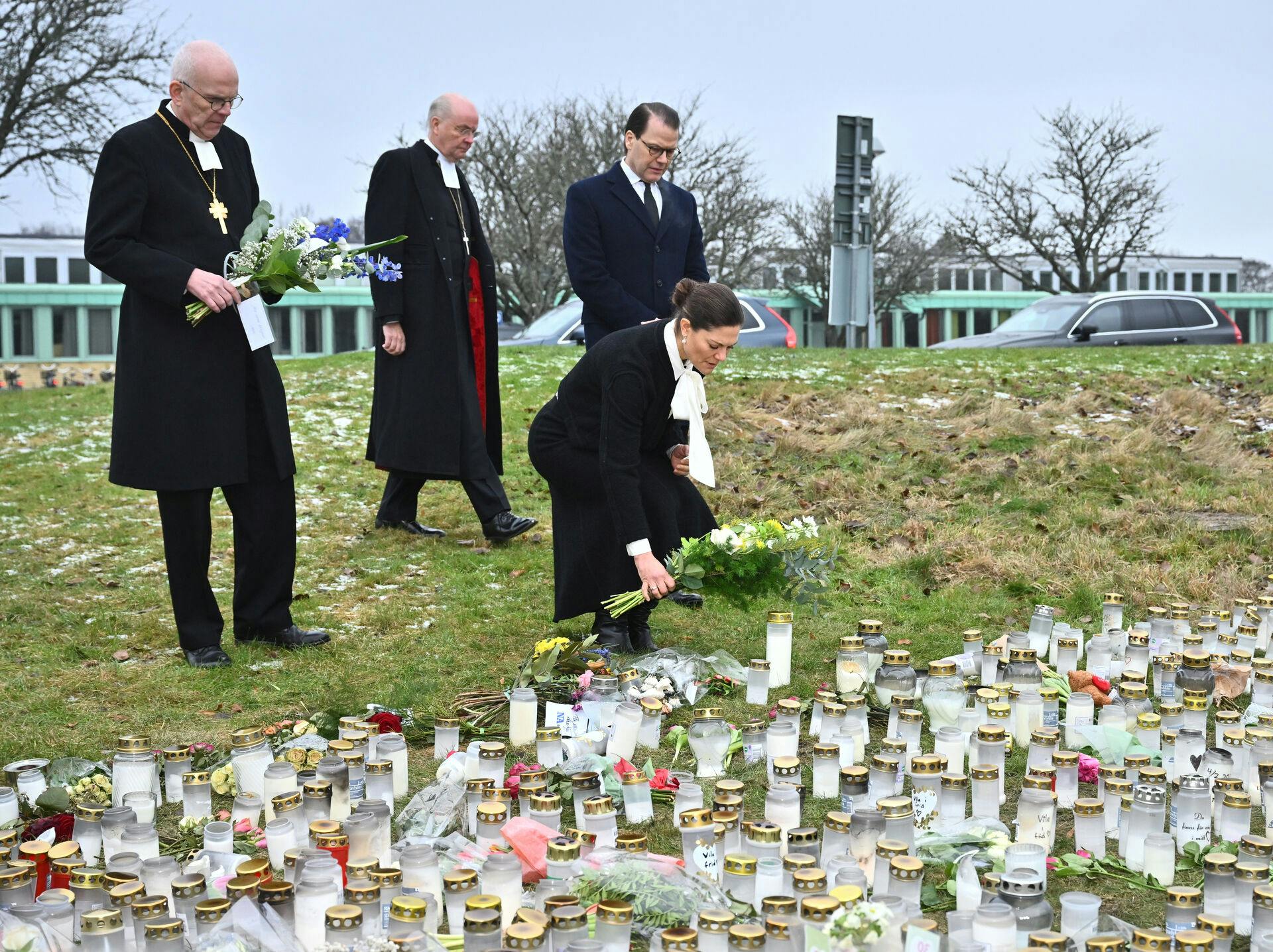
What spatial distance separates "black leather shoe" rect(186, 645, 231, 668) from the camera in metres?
5.46

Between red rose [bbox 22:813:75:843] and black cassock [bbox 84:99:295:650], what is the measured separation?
6.19ft

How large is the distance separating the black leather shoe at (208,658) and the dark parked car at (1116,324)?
13.0 metres

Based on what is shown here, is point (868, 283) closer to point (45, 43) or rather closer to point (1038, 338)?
point (1038, 338)

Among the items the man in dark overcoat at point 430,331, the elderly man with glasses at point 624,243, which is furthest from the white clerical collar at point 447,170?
the elderly man with glasses at point 624,243

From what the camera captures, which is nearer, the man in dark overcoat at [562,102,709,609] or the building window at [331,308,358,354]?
the man in dark overcoat at [562,102,709,609]

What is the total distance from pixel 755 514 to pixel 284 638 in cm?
363

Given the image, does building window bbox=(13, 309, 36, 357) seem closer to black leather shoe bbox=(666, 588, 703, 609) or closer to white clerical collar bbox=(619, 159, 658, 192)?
white clerical collar bbox=(619, 159, 658, 192)

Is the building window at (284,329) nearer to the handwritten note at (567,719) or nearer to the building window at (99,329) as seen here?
the building window at (99,329)

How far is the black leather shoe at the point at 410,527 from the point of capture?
8.16 metres

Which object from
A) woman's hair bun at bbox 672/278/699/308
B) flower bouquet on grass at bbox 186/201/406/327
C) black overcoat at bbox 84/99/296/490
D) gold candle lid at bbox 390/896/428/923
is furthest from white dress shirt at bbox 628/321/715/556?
gold candle lid at bbox 390/896/428/923

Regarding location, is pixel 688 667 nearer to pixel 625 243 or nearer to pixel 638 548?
pixel 638 548

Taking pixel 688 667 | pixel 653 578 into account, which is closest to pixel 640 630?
pixel 688 667

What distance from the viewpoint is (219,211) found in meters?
5.47

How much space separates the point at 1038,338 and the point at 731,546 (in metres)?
12.8
